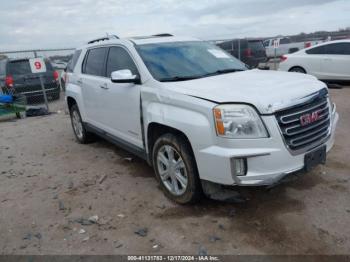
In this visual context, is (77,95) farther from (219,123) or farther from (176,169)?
(219,123)

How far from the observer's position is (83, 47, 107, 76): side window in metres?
5.50

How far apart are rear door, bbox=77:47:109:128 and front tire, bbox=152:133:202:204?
1733 mm

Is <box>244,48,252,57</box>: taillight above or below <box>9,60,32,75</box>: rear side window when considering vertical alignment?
below

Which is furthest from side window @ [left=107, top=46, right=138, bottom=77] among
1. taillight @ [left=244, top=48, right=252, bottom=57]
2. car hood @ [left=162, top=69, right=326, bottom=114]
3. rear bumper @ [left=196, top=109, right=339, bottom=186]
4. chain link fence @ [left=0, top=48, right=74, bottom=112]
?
taillight @ [left=244, top=48, right=252, bottom=57]

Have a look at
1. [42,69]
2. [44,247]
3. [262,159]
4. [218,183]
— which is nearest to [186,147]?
[218,183]

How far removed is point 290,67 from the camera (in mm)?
12031

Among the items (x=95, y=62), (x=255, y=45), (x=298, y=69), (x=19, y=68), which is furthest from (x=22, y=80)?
(x=255, y=45)

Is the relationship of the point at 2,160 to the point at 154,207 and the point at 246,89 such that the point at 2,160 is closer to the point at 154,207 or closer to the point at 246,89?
the point at 154,207

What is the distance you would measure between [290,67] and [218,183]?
9629mm

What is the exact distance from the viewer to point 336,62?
1114cm

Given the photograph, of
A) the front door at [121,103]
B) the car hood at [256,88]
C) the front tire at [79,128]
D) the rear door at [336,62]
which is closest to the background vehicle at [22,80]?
the front tire at [79,128]

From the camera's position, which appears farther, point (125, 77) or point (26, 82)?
point (26, 82)

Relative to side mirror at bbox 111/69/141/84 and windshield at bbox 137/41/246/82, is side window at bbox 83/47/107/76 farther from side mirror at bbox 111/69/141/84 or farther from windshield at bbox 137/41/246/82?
side mirror at bbox 111/69/141/84

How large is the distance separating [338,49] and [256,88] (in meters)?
9.07
